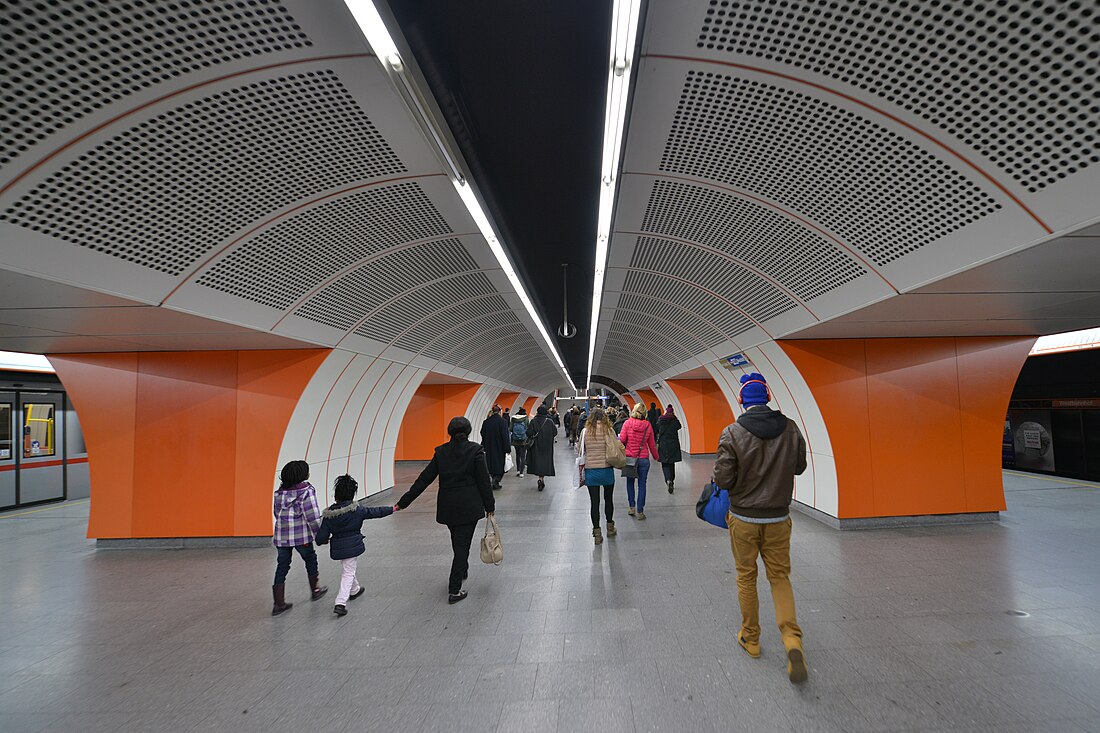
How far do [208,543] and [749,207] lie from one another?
8.67 meters

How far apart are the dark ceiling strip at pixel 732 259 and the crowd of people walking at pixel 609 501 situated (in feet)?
6.83

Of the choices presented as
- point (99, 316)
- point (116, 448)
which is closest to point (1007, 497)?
point (99, 316)

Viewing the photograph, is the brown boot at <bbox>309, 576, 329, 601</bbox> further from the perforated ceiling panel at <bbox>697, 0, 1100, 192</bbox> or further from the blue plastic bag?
the perforated ceiling panel at <bbox>697, 0, 1100, 192</bbox>

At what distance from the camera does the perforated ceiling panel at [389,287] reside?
5930mm

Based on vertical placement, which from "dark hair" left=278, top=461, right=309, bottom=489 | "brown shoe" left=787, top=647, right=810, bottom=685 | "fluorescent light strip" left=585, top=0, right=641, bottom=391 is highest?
"fluorescent light strip" left=585, top=0, right=641, bottom=391

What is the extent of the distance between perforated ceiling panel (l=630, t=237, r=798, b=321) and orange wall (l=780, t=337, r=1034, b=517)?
1900 mm

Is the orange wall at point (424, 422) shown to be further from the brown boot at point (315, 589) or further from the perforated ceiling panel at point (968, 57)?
the perforated ceiling panel at point (968, 57)

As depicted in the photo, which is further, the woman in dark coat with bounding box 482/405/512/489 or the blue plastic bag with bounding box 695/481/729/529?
the woman in dark coat with bounding box 482/405/512/489

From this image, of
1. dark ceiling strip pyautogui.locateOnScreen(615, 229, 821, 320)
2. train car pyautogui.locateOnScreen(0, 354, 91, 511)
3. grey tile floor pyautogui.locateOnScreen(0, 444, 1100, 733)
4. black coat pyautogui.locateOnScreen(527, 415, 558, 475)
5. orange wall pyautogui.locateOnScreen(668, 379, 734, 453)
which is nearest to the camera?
grey tile floor pyautogui.locateOnScreen(0, 444, 1100, 733)

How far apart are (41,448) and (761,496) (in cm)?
1531

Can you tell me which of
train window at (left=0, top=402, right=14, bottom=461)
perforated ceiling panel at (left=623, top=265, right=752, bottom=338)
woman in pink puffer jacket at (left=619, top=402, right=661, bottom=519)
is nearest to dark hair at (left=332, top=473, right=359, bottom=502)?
woman in pink puffer jacket at (left=619, top=402, right=661, bottom=519)

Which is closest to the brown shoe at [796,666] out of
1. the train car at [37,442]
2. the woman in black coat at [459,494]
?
the woman in black coat at [459,494]

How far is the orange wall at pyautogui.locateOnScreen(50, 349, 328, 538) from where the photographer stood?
7.03 metres

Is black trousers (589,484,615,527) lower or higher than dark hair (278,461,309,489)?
lower
